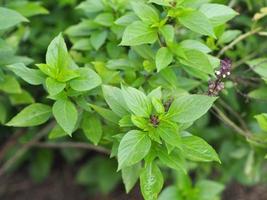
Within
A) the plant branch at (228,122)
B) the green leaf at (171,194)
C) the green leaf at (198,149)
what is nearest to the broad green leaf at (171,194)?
the green leaf at (171,194)

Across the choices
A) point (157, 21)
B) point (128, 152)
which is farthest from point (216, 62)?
point (128, 152)

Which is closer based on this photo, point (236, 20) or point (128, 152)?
point (128, 152)

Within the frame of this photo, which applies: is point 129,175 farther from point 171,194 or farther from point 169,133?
point 171,194

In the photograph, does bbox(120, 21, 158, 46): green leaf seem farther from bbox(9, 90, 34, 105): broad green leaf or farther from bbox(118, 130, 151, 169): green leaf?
bbox(9, 90, 34, 105): broad green leaf

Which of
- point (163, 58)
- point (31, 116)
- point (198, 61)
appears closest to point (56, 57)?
point (31, 116)

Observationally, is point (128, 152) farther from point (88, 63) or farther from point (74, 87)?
point (88, 63)

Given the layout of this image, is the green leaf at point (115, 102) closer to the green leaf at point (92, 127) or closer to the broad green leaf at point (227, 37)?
the green leaf at point (92, 127)
